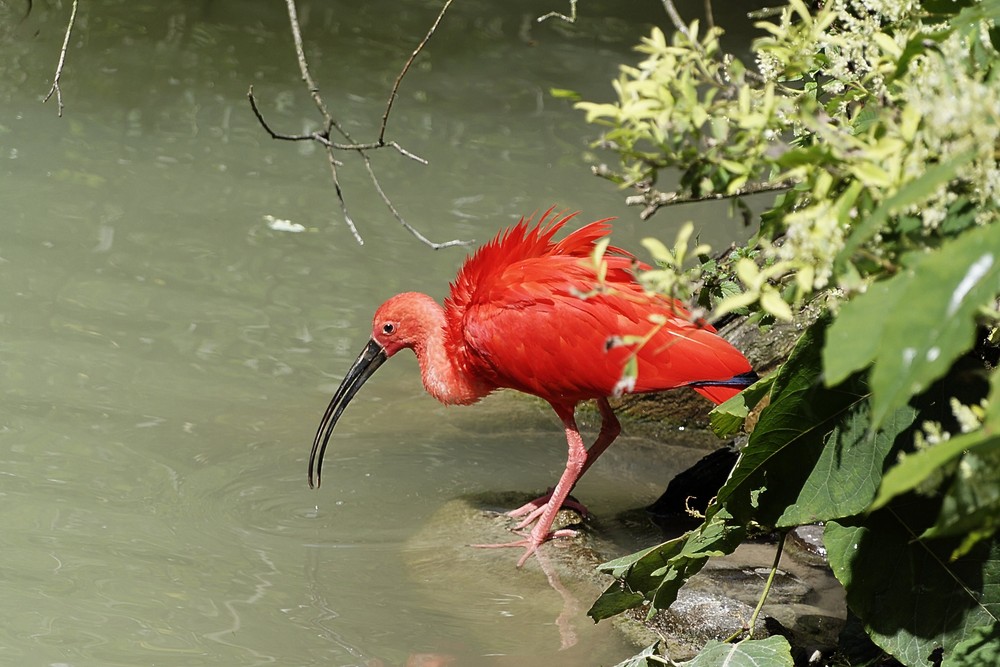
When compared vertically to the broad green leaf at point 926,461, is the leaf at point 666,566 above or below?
below

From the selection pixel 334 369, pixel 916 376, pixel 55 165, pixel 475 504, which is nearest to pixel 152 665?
pixel 475 504

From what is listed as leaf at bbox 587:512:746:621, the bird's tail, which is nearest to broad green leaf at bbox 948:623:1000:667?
leaf at bbox 587:512:746:621

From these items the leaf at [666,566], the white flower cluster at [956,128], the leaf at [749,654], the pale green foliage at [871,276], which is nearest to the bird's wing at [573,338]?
the leaf at [666,566]

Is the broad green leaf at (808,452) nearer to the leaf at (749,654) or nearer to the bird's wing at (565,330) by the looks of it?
the leaf at (749,654)

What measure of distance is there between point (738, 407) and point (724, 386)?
1503 mm

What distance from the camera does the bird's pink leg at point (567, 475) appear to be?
4.21 meters

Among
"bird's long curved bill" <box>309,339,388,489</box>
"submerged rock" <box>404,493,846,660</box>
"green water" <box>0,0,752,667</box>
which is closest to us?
"submerged rock" <box>404,493,846,660</box>

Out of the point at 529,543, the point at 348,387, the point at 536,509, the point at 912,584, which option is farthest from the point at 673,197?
the point at 348,387

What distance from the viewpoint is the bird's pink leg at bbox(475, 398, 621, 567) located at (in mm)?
4207

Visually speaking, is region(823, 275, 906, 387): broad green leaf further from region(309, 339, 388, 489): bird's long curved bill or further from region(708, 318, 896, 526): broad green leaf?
region(309, 339, 388, 489): bird's long curved bill

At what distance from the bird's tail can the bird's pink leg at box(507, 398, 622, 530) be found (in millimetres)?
505

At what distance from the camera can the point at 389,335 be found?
15.7ft

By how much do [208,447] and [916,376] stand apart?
13.0ft

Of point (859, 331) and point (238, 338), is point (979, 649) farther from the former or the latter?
point (238, 338)
